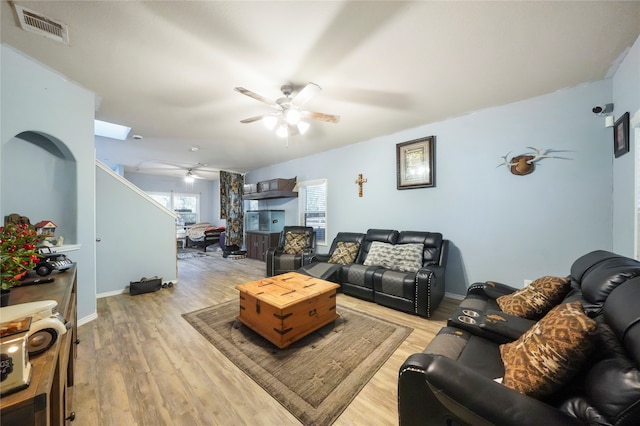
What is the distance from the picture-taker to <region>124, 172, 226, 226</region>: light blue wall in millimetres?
7676

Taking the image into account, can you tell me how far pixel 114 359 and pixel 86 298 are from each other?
1085 mm

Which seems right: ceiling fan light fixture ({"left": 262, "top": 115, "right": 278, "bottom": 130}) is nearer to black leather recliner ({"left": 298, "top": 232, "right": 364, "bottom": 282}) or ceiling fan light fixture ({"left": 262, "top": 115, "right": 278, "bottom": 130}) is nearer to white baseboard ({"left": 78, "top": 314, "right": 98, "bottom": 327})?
black leather recliner ({"left": 298, "top": 232, "right": 364, "bottom": 282})

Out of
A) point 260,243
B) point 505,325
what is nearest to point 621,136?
point 505,325

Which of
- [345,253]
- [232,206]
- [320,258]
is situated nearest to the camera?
[345,253]

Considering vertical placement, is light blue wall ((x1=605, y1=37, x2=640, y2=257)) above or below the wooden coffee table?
above

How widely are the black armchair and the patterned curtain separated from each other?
2.68 meters

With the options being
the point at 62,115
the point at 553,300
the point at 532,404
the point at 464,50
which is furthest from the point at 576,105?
the point at 62,115

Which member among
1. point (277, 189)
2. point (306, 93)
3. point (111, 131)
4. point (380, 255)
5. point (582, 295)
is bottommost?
point (380, 255)

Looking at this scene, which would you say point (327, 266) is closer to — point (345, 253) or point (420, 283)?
point (345, 253)

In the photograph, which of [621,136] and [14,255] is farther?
[621,136]

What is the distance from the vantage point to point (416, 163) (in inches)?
141

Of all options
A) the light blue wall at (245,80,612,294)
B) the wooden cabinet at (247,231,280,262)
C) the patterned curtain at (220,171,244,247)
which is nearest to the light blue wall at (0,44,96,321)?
the wooden cabinet at (247,231,280,262)

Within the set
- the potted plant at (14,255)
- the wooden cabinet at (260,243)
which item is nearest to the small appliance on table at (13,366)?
the potted plant at (14,255)

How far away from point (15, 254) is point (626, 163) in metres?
4.64
